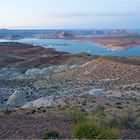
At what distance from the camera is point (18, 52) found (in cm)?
9944

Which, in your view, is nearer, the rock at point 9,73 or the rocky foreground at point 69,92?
the rocky foreground at point 69,92

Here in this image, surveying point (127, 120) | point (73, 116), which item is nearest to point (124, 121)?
point (127, 120)

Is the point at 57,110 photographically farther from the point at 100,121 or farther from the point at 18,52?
the point at 18,52

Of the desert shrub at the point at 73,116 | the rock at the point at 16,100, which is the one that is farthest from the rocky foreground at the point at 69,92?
the desert shrub at the point at 73,116

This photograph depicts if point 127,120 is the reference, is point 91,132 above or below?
above

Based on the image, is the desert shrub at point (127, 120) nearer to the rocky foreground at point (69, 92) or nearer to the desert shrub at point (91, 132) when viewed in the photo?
the rocky foreground at point (69, 92)

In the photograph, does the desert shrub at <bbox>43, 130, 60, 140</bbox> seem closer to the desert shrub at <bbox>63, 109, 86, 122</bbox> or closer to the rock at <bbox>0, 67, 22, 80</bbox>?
the desert shrub at <bbox>63, 109, 86, 122</bbox>

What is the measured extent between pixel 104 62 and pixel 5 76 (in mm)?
14890

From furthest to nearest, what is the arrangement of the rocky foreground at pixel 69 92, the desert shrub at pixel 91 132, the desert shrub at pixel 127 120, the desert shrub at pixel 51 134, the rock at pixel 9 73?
1. the rock at pixel 9 73
2. the rocky foreground at pixel 69 92
3. the desert shrub at pixel 127 120
4. the desert shrub at pixel 51 134
5. the desert shrub at pixel 91 132

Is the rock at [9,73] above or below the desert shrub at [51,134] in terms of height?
below

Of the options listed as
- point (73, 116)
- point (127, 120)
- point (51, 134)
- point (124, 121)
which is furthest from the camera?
point (73, 116)

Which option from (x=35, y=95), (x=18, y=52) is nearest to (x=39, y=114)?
(x=35, y=95)

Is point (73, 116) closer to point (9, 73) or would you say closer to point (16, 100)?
point (16, 100)

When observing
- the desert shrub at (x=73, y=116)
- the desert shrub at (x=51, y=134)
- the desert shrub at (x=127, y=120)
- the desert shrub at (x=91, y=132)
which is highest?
the desert shrub at (x=91, y=132)
